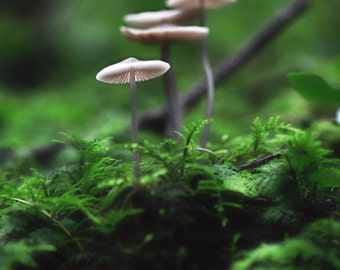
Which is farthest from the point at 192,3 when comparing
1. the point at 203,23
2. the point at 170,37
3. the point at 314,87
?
the point at 314,87

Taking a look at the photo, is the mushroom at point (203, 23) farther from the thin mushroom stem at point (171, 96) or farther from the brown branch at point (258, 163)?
the brown branch at point (258, 163)

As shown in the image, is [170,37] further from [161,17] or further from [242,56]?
[242,56]

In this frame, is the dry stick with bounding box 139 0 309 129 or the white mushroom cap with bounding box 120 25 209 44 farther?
the dry stick with bounding box 139 0 309 129

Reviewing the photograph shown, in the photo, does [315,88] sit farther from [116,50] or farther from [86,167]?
[116,50]

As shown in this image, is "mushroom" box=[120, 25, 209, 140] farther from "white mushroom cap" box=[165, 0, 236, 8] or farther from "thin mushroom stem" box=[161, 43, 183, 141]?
"white mushroom cap" box=[165, 0, 236, 8]

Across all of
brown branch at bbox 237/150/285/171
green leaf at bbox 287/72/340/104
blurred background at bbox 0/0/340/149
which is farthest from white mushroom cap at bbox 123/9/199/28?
brown branch at bbox 237/150/285/171

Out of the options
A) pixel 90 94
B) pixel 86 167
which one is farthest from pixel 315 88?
pixel 90 94
